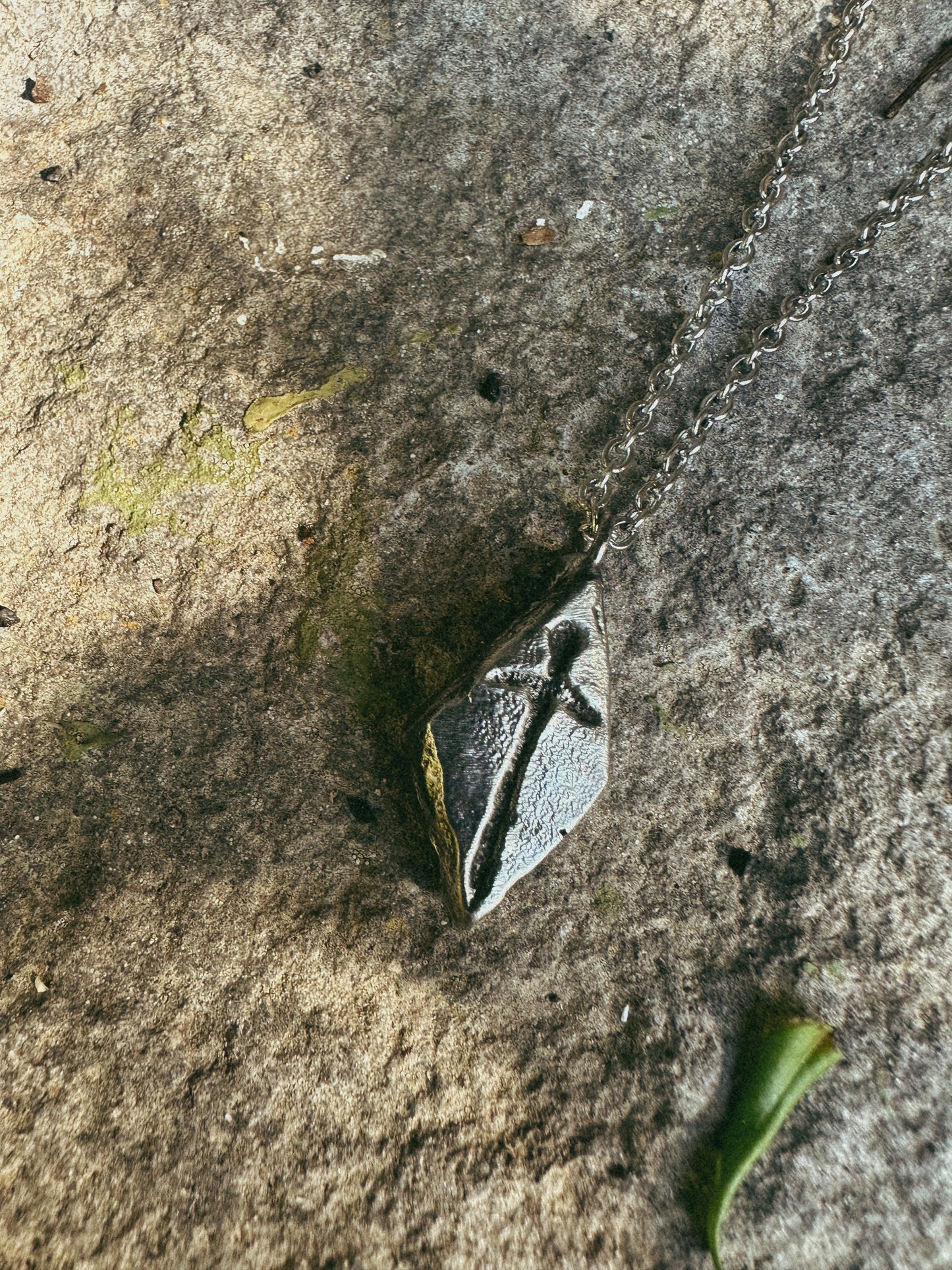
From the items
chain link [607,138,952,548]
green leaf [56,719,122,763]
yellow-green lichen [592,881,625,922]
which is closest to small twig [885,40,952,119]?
chain link [607,138,952,548]

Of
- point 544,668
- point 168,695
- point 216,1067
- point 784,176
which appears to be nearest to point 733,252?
point 784,176

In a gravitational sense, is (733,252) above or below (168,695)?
below

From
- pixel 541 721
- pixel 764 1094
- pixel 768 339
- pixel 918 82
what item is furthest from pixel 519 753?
pixel 918 82

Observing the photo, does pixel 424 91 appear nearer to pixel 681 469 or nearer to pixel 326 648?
pixel 681 469

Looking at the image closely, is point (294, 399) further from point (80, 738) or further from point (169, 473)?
point (80, 738)

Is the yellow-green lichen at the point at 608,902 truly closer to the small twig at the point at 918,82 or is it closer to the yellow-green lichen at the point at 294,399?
the yellow-green lichen at the point at 294,399

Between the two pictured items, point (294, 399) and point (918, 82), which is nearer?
point (294, 399)
